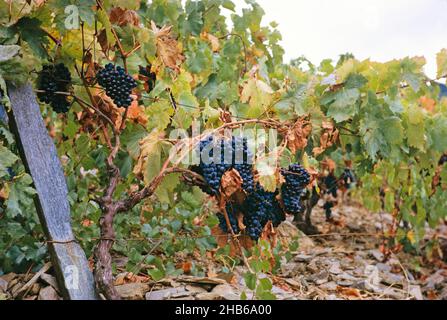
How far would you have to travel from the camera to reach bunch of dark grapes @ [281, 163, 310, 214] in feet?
6.63

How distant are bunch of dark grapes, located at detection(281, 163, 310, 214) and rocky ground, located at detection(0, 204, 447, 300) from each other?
20 centimetres

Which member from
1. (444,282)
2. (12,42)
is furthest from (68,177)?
(444,282)

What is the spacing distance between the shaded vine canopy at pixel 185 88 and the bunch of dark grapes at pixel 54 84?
48mm

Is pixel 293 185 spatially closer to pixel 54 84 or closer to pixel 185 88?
pixel 185 88

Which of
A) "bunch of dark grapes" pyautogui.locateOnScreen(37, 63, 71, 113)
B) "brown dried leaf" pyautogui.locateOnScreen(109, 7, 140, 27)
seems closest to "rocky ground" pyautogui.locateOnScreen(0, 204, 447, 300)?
"bunch of dark grapes" pyautogui.locateOnScreen(37, 63, 71, 113)

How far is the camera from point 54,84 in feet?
6.83

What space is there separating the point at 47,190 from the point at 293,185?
92 centimetres

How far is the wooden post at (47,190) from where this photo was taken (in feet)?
5.99

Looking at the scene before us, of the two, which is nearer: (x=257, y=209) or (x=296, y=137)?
(x=257, y=209)

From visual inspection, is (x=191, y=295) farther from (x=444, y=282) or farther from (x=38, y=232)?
(x=444, y=282)

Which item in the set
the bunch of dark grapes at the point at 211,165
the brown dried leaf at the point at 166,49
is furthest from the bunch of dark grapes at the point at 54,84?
the bunch of dark grapes at the point at 211,165

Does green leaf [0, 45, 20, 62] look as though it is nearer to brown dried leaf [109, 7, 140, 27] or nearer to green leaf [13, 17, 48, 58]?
green leaf [13, 17, 48, 58]

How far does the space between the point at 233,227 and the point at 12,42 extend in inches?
43.0

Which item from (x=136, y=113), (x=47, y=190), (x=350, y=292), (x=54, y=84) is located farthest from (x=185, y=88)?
(x=350, y=292)
